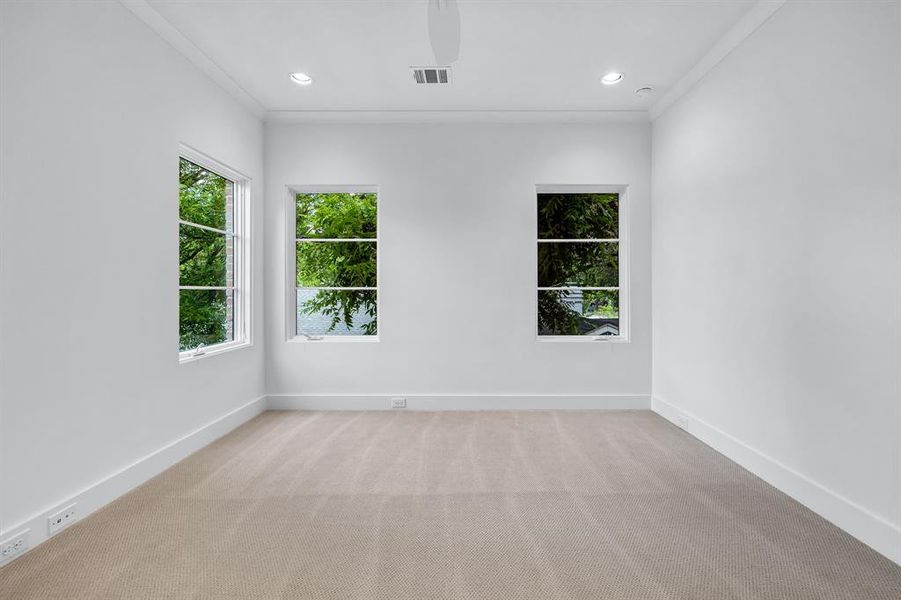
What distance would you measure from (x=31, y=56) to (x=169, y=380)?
1888mm

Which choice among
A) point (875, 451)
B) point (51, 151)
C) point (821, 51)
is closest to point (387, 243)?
point (51, 151)

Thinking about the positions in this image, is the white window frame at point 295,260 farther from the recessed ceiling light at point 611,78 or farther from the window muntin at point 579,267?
the recessed ceiling light at point 611,78

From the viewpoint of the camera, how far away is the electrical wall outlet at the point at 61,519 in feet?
7.34

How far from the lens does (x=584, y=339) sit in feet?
15.4

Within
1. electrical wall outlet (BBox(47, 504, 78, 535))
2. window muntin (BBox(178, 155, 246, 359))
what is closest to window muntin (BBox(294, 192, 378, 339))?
window muntin (BBox(178, 155, 246, 359))

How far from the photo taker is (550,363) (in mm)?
4652

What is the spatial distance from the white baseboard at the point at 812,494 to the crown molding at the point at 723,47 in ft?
8.57

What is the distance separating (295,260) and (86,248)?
2.35m

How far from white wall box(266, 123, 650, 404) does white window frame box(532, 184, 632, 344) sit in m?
0.05

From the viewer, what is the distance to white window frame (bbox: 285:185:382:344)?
183 inches

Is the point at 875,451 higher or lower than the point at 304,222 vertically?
lower

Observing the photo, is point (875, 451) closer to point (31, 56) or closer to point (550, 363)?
point (550, 363)

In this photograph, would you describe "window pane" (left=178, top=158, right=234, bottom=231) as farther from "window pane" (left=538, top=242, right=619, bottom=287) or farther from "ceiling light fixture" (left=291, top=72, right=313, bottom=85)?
"window pane" (left=538, top=242, right=619, bottom=287)

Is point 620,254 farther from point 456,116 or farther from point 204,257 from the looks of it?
point 204,257
